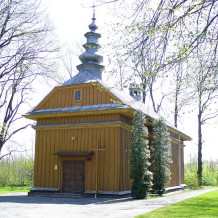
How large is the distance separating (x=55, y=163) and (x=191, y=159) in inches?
2081

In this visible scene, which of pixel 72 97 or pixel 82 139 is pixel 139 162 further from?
pixel 72 97

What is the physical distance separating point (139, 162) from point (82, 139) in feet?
11.6

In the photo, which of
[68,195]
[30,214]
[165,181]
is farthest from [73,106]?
[30,214]

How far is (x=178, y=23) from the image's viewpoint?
859cm

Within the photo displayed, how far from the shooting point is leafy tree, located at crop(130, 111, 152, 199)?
58.0 feet

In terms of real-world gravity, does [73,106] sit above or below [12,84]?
below

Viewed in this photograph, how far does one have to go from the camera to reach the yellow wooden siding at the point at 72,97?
1967 centimetres

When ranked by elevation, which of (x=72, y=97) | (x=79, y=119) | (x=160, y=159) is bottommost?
(x=160, y=159)

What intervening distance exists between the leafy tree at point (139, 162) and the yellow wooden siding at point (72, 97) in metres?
2.19

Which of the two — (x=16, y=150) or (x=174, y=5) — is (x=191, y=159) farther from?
Result: (x=174, y=5)

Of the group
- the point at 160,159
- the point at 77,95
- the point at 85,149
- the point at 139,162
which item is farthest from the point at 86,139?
the point at 160,159

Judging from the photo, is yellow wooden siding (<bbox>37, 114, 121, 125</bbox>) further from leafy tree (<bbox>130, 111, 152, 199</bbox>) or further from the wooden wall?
leafy tree (<bbox>130, 111, 152, 199</bbox>)

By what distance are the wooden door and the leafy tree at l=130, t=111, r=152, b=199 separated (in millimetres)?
2973

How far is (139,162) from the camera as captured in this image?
1772cm
